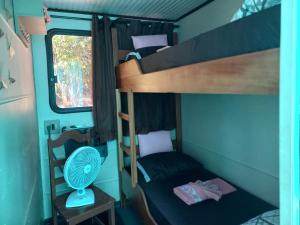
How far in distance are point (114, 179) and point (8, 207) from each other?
202 cm

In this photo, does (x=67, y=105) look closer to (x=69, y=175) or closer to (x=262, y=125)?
(x=69, y=175)

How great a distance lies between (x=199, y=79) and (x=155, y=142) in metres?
1.75

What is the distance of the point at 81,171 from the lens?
2012mm

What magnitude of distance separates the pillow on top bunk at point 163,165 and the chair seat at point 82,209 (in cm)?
48

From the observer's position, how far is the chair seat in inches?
75.1

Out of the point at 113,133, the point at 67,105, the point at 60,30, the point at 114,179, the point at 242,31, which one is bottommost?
the point at 114,179

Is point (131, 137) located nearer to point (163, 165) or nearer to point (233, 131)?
point (163, 165)

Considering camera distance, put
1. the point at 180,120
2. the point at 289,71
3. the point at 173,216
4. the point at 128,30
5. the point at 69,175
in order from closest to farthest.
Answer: the point at 289,71 < the point at 173,216 < the point at 69,175 < the point at 128,30 < the point at 180,120

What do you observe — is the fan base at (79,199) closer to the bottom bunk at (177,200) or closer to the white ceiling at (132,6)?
the bottom bunk at (177,200)

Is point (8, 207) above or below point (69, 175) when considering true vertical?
above

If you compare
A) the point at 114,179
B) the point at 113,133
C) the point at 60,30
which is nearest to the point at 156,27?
the point at 60,30

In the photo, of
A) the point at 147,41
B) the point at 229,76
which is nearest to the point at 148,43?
the point at 147,41

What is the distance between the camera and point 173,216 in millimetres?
1705

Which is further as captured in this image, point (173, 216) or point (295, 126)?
point (173, 216)
